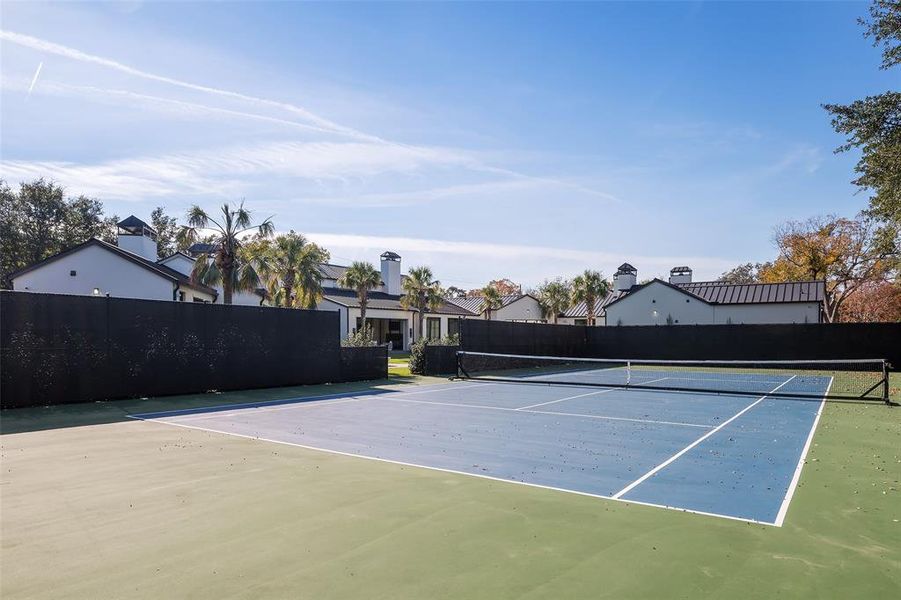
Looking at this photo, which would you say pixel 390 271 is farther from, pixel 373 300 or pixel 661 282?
pixel 661 282

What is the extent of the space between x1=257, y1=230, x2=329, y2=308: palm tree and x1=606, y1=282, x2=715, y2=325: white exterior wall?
21651 mm

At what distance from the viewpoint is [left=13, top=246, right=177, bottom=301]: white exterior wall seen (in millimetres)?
26109

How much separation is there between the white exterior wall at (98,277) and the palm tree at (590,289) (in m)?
34.1

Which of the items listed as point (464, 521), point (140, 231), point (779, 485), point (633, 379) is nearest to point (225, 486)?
point (464, 521)

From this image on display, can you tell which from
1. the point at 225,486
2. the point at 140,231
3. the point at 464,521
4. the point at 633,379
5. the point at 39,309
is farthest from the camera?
the point at 140,231

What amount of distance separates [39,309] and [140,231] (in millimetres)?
20826

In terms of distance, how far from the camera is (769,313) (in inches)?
A: 1435

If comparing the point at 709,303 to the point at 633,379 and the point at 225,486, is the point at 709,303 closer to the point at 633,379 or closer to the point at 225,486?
the point at 633,379

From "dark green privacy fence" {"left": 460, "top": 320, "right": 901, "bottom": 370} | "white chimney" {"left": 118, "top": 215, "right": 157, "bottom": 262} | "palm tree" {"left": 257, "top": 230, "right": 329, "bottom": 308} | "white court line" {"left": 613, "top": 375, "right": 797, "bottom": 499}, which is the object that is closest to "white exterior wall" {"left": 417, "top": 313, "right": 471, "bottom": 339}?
"dark green privacy fence" {"left": 460, "top": 320, "right": 901, "bottom": 370}

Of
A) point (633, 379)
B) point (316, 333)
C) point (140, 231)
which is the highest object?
point (140, 231)

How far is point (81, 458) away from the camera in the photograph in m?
8.02

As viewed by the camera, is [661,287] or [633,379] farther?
[661,287]

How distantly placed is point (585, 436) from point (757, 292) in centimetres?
3224

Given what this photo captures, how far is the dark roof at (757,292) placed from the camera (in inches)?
1405
